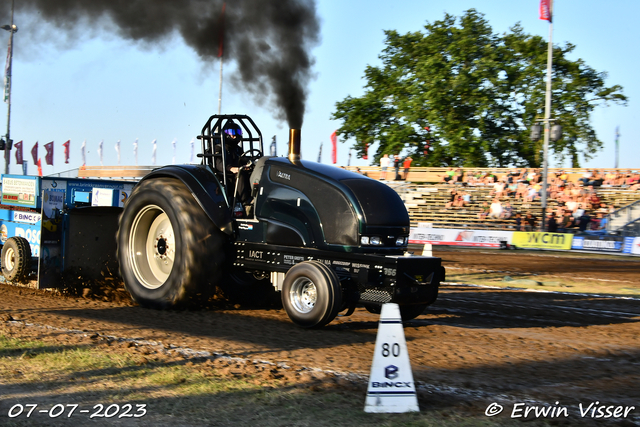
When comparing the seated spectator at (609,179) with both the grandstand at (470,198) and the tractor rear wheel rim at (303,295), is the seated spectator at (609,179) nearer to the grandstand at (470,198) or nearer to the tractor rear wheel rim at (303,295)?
the grandstand at (470,198)

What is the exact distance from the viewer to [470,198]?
84.7ft

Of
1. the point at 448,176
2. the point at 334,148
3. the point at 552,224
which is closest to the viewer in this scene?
the point at 552,224

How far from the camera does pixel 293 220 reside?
680 centimetres

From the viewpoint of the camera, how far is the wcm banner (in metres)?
21.1

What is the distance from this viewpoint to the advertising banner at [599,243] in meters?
20.0

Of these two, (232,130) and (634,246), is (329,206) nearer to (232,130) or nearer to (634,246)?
(232,130)

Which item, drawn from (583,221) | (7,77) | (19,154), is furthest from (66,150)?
(583,221)

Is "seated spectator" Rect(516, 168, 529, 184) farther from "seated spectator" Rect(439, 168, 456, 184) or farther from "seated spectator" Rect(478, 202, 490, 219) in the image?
"seated spectator" Rect(439, 168, 456, 184)

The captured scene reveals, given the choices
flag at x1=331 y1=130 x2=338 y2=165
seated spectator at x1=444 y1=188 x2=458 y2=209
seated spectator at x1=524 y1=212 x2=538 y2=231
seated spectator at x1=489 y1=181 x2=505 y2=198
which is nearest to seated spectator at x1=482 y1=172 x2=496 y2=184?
seated spectator at x1=489 y1=181 x2=505 y2=198

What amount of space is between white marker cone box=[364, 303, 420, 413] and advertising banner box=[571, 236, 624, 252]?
1797 cm

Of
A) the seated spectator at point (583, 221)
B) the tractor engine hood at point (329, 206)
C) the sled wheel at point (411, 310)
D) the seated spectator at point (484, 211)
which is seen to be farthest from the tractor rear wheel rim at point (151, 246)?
the seated spectator at point (484, 211)

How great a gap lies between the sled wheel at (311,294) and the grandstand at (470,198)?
1757 centimetres

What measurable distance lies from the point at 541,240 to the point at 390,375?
19.1 meters

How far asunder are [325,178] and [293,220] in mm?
573
